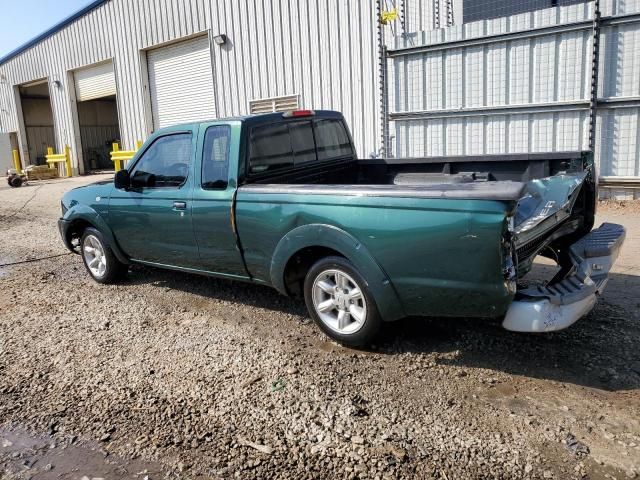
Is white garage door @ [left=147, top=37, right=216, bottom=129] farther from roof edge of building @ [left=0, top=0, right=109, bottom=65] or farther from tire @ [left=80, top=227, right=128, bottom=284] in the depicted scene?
tire @ [left=80, top=227, right=128, bottom=284]

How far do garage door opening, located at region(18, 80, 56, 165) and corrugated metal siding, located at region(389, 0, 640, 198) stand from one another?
23147 millimetres

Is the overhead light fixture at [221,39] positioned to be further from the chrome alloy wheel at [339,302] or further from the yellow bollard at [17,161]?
the yellow bollard at [17,161]

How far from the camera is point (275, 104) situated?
14250 mm

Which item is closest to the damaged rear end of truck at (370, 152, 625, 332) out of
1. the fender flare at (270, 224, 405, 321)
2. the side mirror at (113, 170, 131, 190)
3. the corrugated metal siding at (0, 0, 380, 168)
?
the fender flare at (270, 224, 405, 321)

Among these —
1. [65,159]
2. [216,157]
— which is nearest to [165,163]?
[216,157]

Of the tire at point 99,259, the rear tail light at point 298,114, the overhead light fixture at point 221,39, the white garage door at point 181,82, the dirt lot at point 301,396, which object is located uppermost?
the overhead light fixture at point 221,39

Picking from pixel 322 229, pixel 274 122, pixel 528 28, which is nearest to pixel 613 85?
pixel 528 28

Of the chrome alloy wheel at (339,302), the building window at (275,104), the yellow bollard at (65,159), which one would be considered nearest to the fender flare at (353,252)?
the chrome alloy wheel at (339,302)

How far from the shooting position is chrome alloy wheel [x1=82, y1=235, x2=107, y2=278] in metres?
6.25

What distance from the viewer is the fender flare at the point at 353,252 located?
3.74m

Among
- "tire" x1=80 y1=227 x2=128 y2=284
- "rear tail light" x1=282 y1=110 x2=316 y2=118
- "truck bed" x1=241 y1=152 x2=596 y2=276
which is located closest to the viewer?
"truck bed" x1=241 y1=152 x2=596 y2=276

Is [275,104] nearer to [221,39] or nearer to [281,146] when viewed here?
[221,39]

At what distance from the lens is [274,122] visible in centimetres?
493

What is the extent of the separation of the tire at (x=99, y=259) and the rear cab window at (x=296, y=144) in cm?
241
